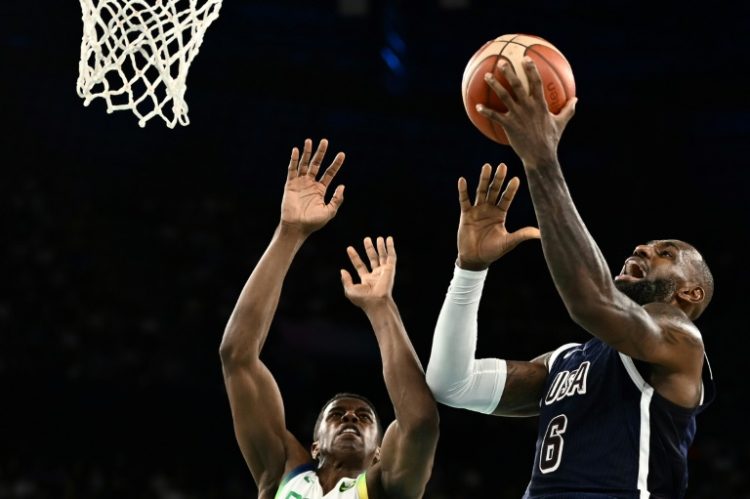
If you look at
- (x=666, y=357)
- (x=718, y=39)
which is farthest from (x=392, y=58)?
(x=666, y=357)

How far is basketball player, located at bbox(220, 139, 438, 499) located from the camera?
13.4ft

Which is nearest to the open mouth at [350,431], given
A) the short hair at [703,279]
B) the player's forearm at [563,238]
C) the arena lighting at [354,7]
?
the short hair at [703,279]

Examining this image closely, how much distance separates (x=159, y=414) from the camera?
9.51 m

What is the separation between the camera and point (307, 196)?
4.43m

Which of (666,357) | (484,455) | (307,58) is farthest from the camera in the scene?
(307,58)

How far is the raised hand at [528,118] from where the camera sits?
2820mm

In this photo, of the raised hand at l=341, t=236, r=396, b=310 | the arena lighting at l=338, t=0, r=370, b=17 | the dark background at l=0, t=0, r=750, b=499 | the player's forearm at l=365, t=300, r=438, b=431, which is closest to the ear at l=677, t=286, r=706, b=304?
the player's forearm at l=365, t=300, r=438, b=431

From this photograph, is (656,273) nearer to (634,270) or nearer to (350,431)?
(634,270)

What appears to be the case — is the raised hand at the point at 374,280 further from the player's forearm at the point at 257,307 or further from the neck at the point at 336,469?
the neck at the point at 336,469

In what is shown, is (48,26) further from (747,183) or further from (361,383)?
(747,183)

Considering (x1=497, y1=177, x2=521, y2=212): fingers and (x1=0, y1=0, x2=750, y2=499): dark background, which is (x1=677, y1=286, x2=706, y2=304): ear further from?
(x1=0, y1=0, x2=750, y2=499): dark background

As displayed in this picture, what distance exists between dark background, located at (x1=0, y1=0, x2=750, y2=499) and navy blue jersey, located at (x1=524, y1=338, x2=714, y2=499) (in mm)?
6603

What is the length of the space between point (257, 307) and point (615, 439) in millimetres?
1759

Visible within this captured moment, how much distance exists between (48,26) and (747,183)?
9360mm
